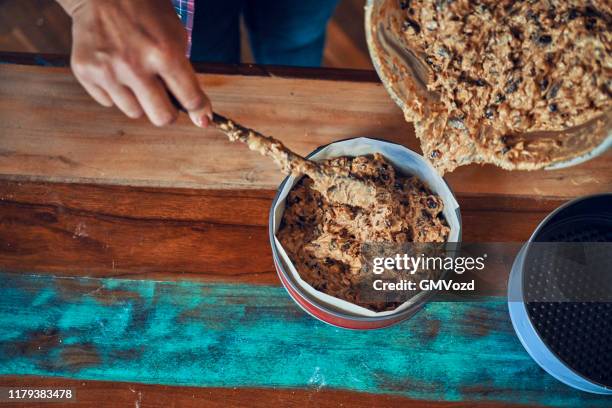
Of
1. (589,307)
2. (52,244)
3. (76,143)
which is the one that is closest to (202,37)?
(76,143)

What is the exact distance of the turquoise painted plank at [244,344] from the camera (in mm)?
882

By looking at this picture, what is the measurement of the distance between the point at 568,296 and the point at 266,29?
0.82 m

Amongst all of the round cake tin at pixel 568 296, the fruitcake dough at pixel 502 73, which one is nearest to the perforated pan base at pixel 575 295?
the round cake tin at pixel 568 296

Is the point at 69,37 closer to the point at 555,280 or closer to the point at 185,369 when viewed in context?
the point at 185,369

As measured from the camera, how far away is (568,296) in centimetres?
85

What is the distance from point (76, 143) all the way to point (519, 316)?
83 centimetres

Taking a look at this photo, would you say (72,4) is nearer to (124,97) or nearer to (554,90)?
(124,97)

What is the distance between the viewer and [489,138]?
69cm

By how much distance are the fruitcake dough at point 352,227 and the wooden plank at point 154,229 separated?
120 millimetres

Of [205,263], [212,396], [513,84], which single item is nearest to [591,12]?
[513,84]

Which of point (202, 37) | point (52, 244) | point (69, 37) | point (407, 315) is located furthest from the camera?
point (69, 37)

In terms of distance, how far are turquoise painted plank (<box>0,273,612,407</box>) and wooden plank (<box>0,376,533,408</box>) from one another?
1 cm

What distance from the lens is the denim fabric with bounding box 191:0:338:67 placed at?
41.1 inches

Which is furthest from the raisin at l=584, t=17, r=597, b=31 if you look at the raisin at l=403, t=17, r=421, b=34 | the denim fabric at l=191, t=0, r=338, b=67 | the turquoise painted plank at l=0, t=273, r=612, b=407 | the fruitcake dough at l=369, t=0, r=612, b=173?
the denim fabric at l=191, t=0, r=338, b=67
